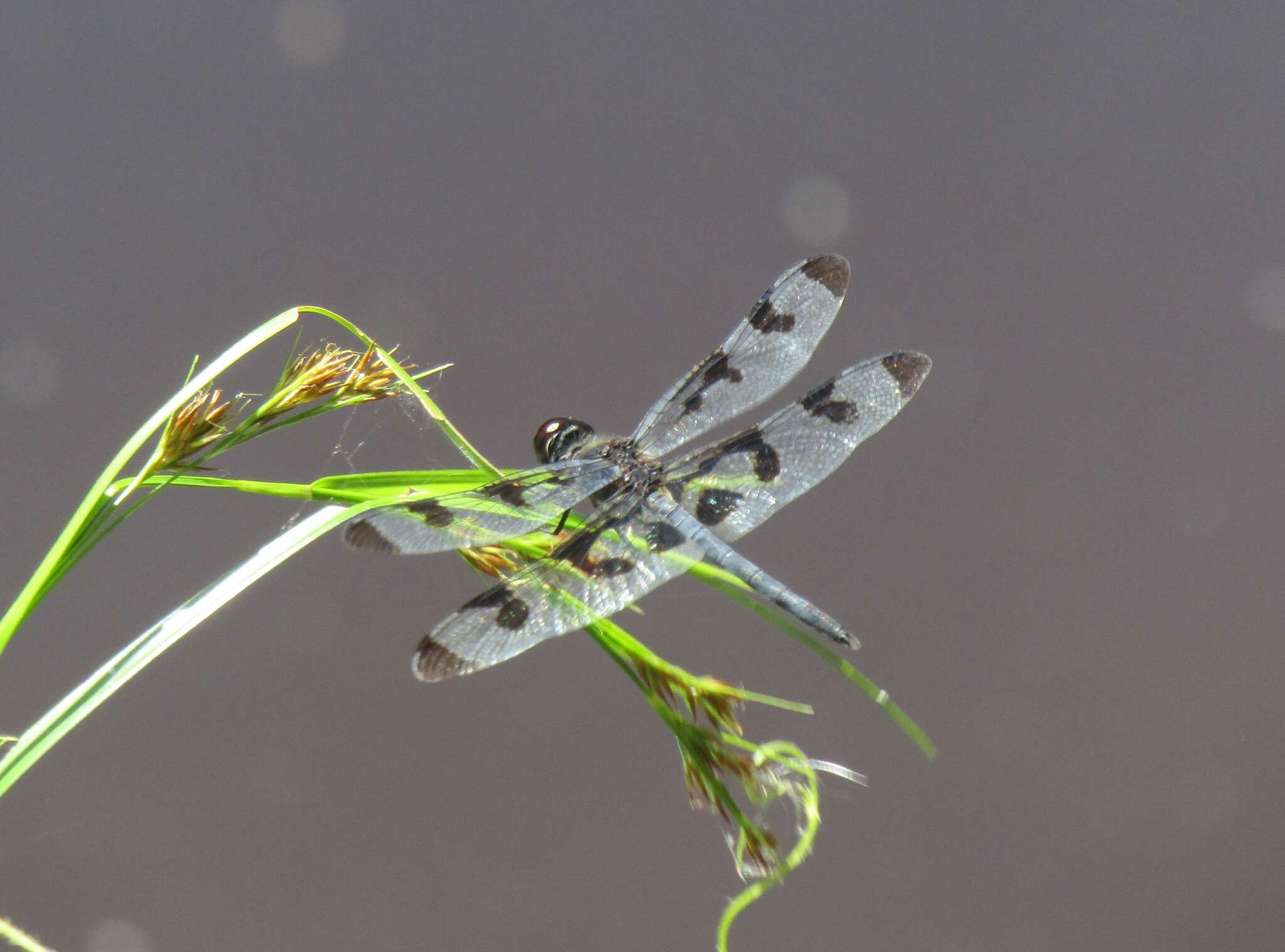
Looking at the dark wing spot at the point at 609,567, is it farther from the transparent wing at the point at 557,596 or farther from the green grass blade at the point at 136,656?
the green grass blade at the point at 136,656

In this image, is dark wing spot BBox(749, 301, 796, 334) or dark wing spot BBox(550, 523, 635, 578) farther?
dark wing spot BBox(749, 301, 796, 334)

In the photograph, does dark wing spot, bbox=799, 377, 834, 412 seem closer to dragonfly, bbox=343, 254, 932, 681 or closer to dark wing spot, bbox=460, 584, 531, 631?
dragonfly, bbox=343, 254, 932, 681

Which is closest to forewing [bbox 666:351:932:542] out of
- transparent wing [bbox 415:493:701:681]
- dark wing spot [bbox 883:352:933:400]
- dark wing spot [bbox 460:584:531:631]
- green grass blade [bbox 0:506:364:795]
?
dark wing spot [bbox 883:352:933:400]

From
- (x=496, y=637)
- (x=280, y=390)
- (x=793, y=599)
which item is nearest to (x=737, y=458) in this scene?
(x=793, y=599)

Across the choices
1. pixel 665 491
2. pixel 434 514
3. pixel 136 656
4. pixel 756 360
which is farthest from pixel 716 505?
pixel 136 656

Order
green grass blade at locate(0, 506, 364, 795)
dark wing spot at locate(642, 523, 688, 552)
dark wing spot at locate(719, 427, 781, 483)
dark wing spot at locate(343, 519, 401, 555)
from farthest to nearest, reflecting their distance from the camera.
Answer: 1. dark wing spot at locate(719, 427, 781, 483)
2. dark wing spot at locate(642, 523, 688, 552)
3. dark wing spot at locate(343, 519, 401, 555)
4. green grass blade at locate(0, 506, 364, 795)

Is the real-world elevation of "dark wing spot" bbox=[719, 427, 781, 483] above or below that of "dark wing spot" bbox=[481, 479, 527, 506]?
above
